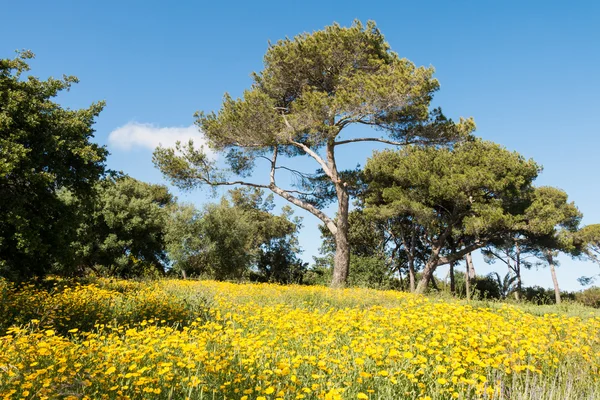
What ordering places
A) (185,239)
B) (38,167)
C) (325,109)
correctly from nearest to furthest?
1. (38,167)
2. (325,109)
3. (185,239)

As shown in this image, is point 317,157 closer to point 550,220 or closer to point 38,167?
point 38,167

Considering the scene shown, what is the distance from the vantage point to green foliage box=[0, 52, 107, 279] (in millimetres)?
11234

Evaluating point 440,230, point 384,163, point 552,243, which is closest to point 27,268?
point 384,163

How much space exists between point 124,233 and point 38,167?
43.8 feet

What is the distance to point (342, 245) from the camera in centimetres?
1861

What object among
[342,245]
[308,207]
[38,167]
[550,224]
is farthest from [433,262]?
[38,167]

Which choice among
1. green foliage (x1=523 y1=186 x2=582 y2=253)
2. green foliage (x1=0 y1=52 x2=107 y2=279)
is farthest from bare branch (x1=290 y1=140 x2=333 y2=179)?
green foliage (x1=523 y1=186 x2=582 y2=253)

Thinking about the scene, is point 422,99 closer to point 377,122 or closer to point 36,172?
point 377,122

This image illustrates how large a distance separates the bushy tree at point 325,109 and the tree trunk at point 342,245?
0.15ft

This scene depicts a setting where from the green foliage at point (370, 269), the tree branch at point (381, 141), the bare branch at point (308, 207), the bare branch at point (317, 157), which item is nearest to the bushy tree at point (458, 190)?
the green foliage at point (370, 269)

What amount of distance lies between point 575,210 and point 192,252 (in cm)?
2831

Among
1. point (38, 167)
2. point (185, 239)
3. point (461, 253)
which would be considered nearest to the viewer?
point (38, 167)

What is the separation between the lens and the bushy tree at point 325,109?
633 inches

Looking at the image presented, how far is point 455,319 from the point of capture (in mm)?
5551
